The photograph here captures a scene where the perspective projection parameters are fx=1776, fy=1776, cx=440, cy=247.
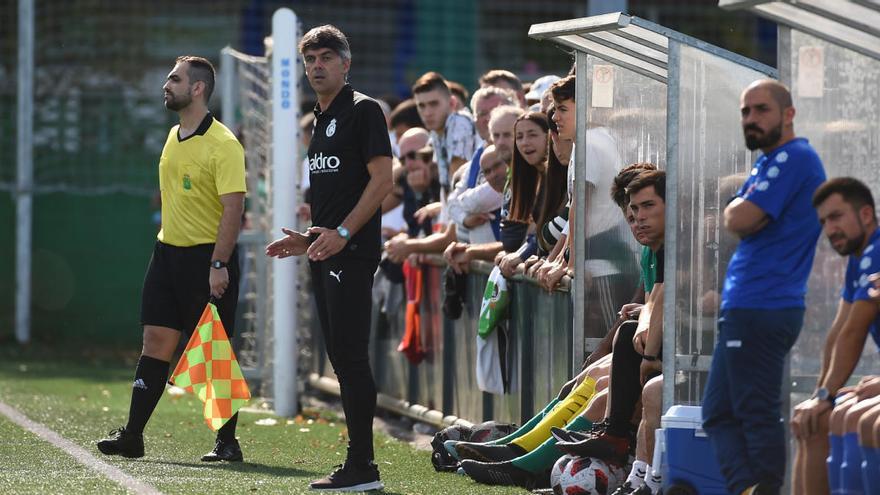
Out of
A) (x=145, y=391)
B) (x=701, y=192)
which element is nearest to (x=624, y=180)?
(x=701, y=192)

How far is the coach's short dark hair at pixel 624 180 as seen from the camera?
736 centimetres

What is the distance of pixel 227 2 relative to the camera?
2080 centimetres

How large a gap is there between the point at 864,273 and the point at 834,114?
0.91 m

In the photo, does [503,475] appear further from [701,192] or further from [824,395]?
[824,395]

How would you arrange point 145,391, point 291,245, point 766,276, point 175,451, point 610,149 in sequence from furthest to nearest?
point 175,451 → point 145,391 → point 610,149 → point 291,245 → point 766,276

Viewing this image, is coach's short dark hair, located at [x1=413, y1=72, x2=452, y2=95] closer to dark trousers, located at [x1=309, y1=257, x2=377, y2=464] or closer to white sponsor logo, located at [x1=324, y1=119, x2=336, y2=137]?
white sponsor logo, located at [x1=324, y1=119, x2=336, y2=137]

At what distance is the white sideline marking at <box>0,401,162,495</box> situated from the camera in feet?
23.9

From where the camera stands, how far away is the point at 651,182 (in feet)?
23.3

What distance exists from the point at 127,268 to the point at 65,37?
275cm

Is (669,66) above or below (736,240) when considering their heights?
above

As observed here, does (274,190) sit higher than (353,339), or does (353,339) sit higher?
(274,190)

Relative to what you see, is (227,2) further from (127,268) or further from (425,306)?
(425,306)

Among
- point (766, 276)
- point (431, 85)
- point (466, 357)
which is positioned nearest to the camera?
point (766, 276)

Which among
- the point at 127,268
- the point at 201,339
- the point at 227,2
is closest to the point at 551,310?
the point at 201,339
